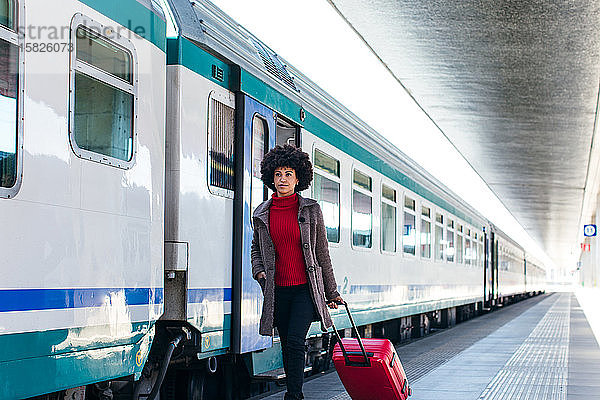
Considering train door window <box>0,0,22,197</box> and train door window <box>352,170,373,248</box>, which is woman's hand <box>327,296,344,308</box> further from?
train door window <box>352,170,373,248</box>

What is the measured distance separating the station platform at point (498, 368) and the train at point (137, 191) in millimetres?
1248

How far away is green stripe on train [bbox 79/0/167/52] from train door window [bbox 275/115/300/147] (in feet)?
7.75

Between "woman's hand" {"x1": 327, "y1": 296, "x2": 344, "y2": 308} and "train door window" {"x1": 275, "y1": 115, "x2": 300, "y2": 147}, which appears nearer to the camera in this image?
"woman's hand" {"x1": 327, "y1": 296, "x2": 344, "y2": 308}

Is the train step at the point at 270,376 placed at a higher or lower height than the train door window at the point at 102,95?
lower

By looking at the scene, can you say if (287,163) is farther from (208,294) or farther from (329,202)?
(329,202)

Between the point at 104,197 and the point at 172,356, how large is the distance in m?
1.62

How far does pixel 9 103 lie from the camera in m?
3.72

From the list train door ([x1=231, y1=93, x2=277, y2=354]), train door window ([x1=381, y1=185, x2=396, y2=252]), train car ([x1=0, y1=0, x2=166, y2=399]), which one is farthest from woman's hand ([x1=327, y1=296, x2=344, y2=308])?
train door window ([x1=381, y1=185, x2=396, y2=252])

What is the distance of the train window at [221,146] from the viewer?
596 centimetres

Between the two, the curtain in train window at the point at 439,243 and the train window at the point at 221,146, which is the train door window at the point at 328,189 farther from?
the curtain in train window at the point at 439,243

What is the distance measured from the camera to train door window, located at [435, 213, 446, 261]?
1647cm

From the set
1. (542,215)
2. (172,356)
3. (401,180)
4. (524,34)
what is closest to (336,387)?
(172,356)

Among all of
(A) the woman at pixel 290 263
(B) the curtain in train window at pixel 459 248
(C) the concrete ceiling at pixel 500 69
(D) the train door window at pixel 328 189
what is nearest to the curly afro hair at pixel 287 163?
(A) the woman at pixel 290 263

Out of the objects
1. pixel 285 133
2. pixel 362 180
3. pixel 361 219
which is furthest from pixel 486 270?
pixel 285 133
